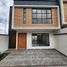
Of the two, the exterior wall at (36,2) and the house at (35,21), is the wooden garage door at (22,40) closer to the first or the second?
the house at (35,21)

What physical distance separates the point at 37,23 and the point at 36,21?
0.31 m

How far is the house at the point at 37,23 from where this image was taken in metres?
13.0

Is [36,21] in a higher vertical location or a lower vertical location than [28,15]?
lower

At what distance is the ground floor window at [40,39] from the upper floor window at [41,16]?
226 centimetres

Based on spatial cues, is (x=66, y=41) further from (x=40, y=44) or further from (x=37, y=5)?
(x=37, y=5)

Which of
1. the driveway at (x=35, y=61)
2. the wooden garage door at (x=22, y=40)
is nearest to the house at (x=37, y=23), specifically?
the wooden garage door at (x=22, y=40)

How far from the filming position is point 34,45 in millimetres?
14781

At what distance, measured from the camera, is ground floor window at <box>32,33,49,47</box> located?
14789mm

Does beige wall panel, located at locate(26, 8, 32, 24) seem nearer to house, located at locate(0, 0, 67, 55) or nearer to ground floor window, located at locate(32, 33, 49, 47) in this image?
house, located at locate(0, 0, 67, 55)

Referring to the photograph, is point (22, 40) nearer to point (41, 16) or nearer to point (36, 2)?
point (41, 16)

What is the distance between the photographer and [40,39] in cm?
1488

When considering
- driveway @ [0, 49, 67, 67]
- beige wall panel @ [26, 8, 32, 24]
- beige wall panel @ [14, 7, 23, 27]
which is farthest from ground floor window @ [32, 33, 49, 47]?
driveway @ [0, 49, 67, 67]

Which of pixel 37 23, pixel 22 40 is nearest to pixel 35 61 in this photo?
pixel 37 23

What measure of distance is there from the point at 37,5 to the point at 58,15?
2992 mm
